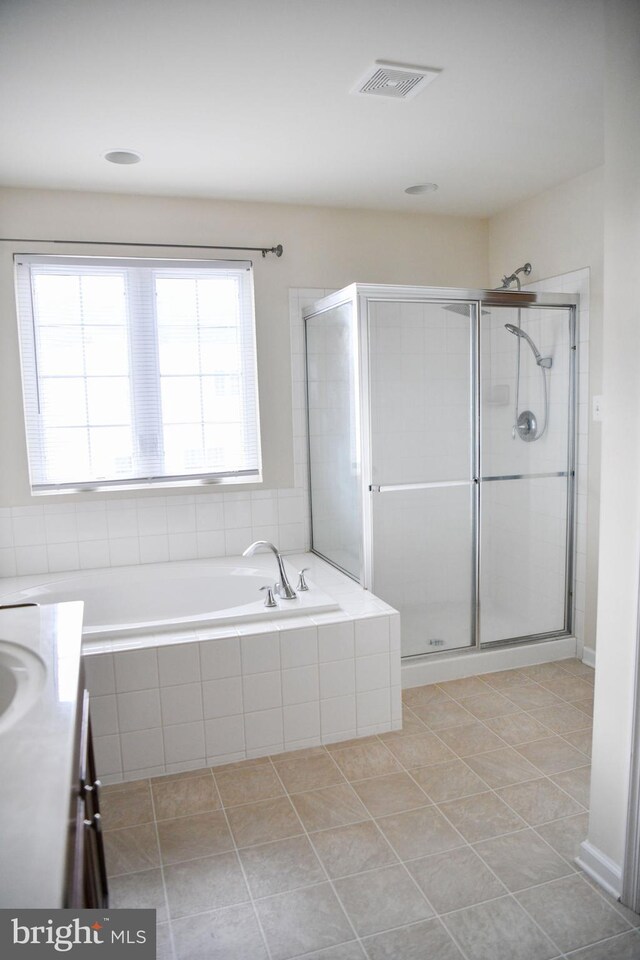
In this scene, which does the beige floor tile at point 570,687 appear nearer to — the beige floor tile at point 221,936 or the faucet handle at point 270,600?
the faucet handle at point 270,600

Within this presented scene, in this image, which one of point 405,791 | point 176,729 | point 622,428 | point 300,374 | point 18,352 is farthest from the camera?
point 300,374

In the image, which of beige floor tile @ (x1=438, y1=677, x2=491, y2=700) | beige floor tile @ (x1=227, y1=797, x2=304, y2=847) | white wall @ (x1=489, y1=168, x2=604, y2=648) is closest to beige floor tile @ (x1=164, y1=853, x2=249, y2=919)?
beige floor tile @ (x1=227, y1=797, x2=304, y2=847)

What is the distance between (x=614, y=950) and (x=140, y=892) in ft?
4.16

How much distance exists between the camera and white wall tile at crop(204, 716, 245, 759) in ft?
8.52

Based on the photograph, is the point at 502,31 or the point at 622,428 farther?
the point at 502,31

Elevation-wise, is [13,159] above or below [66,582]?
above

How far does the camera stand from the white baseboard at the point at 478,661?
3.29 meters

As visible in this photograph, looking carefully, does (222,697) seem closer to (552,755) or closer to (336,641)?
(336,641)

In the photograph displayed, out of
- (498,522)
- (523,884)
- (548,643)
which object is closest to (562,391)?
(498,522)

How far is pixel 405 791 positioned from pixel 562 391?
6.85ft

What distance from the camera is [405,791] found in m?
2.40

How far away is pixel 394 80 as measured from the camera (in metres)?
2.26

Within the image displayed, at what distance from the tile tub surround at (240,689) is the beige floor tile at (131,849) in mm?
325

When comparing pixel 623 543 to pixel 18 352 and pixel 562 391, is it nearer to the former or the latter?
pixel 562 391
